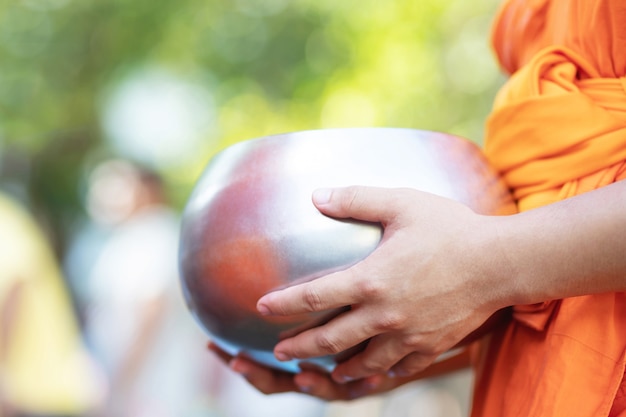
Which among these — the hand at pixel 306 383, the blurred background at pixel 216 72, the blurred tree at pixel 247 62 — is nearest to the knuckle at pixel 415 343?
the hand at pixel 306 383

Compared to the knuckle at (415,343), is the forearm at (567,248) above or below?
above

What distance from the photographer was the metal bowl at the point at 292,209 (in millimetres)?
1002

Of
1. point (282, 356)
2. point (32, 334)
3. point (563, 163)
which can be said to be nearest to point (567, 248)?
point (563, 163)

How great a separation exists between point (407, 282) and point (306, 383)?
0.42 meters

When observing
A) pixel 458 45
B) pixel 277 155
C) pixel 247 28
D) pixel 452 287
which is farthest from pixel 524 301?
pixel 247 28

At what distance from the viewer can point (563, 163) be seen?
1034 mm

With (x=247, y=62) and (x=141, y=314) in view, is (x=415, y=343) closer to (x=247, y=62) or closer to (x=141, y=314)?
(x=141, y=314)

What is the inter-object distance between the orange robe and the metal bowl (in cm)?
8

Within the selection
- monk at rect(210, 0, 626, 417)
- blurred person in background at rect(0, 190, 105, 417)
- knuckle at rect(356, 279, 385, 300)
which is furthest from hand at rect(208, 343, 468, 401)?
blurred person in background at rect(0, 190, 105, 417)

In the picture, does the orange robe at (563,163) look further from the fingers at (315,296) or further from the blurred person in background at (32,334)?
the blurred person in background at (32,334)

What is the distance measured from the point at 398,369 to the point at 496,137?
0.39 m

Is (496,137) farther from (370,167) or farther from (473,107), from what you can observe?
(473,107)

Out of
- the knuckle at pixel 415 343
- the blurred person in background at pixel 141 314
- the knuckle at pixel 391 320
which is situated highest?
the knuckle at pixel 391 320

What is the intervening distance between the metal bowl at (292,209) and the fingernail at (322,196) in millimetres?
13
